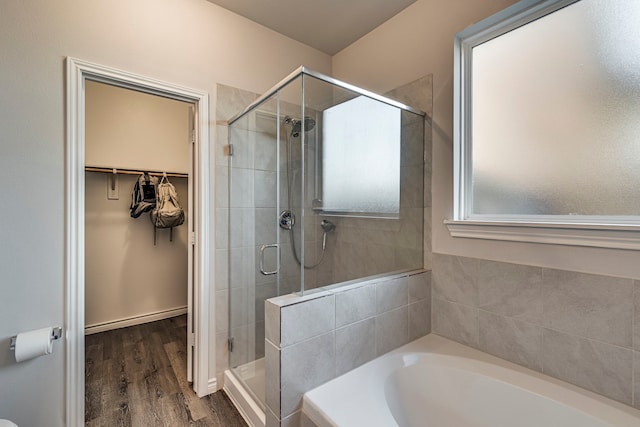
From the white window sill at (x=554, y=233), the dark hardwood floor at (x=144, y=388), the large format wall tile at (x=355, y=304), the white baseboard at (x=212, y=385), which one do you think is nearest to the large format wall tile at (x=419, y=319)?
the large format wall tile at (x=355, y=304)

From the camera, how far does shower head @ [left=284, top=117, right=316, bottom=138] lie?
162 centimetres

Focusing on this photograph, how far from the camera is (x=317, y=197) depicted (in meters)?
1.81

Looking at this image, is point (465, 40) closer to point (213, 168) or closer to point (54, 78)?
point (213, 168)

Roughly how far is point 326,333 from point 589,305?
115 cm

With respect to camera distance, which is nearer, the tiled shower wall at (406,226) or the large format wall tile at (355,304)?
the large format wall tile at (355,304)

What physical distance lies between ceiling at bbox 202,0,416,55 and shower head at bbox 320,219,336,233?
4.84 feet

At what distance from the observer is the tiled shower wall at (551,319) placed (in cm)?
113

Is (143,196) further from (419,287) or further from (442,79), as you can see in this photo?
(442,79)

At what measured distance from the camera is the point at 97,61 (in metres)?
1.52

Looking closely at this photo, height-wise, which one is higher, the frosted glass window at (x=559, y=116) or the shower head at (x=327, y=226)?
the frosted glass window at (x=559, y=116)

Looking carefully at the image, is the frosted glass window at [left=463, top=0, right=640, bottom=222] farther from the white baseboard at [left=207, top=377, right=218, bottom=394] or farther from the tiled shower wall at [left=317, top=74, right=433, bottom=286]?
the white baseboard at [left=207, top=377, right=218, bottom=394]

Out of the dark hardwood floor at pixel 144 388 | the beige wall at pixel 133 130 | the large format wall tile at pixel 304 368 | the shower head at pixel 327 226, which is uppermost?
the beige wall at pixel 133 130

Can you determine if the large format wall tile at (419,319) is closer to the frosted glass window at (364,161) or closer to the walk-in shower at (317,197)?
the walk-in shower at (317,197)

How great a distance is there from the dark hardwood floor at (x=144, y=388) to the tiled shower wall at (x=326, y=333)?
28.2 inches
